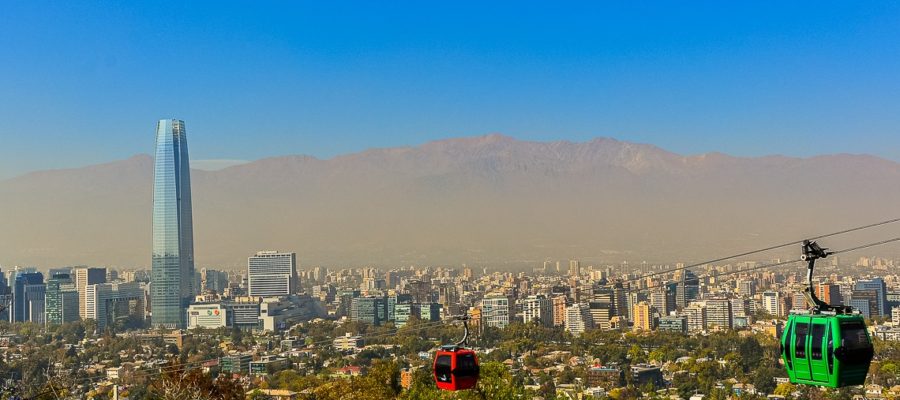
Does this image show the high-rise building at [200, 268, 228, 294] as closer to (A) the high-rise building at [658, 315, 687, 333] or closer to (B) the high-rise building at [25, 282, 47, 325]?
(B) the high-rise building at [25, 282, 47, 325]

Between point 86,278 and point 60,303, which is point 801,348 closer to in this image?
point 60,303

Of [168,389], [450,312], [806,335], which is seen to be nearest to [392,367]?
[168,389]

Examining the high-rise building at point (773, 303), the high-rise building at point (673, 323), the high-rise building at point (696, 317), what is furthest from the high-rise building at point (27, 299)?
the high-rise building at point (773, 303)

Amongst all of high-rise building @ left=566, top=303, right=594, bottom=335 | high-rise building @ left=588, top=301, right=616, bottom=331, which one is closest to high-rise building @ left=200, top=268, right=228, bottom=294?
high-rise building @ left=588, top=301, right=616, bottom=331

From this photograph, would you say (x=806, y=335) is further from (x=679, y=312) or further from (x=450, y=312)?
(x=450, y=312)

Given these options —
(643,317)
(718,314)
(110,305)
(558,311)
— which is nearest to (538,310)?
(558,311)

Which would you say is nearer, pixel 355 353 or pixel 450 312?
pixel 355 353

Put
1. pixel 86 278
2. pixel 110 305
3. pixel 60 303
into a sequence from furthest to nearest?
1. pixel 86 278
2. pixel 60 303
3. pixel 110 305
